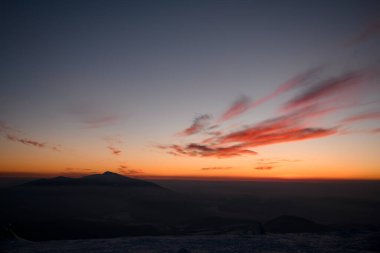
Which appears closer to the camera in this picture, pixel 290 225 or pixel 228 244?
pixel 228 244

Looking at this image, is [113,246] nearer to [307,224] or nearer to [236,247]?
[236,247]

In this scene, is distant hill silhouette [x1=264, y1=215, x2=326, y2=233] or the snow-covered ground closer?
the snow-covered ground

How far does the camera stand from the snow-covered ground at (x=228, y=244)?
12.7 metres

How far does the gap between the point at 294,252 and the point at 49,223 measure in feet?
624

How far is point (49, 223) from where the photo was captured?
168875mm

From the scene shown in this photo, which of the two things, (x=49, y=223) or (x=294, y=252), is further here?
(x=49, y=223)

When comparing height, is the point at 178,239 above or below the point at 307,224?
above

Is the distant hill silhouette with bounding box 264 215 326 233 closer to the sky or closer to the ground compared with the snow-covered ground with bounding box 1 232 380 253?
closer to the ground

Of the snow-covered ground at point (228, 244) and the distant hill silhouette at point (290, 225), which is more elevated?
the snow-covered ground at point (228, 244)

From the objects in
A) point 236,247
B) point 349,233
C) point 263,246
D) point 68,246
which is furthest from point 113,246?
point 349,233

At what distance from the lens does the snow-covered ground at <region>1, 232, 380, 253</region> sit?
12.7 meters

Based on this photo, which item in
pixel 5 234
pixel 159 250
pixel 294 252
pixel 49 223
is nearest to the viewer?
pixel 294 252

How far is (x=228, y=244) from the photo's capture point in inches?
550

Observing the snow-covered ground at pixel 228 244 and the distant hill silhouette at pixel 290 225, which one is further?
the distant hill silhouette at pixel 290 225
